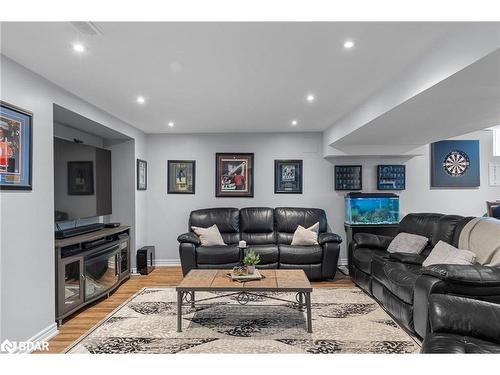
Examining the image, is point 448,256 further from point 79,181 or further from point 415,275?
point 79,181

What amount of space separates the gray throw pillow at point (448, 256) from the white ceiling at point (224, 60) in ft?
5.97

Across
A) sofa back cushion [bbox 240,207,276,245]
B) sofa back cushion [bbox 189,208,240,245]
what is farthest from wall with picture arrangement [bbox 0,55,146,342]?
sofa back cushion [bbox 240,207,276,245]

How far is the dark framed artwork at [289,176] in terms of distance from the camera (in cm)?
545

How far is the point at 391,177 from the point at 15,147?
5.28 meters

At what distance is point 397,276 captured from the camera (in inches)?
118

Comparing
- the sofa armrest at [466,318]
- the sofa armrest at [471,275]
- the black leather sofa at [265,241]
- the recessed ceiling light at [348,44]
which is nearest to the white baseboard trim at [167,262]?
the black leather sofa at [265,241]

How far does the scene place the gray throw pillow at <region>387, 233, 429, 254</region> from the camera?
3.71m

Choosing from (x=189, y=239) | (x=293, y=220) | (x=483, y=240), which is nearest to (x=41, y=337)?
(x=189, y=239)

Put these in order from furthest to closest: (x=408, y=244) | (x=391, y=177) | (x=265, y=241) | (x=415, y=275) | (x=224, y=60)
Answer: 1. (x=391, y=177)
2. (x=265, y=241)
3. (x=408, y=244)
4. (x=415, y=275)
5. (x=224, y=60)

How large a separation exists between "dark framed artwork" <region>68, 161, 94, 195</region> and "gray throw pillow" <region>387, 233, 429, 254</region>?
3.97 meters

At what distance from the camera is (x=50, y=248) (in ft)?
9.20

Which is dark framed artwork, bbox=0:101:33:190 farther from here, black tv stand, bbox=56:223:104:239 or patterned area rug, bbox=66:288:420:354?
patterned area rug, bbox=66:288:420:354

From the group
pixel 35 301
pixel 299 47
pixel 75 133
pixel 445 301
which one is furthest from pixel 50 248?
pixel 445 301

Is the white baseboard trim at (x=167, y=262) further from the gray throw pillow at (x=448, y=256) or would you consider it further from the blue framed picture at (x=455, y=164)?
the blue framed picture at (x=455, y=164)
